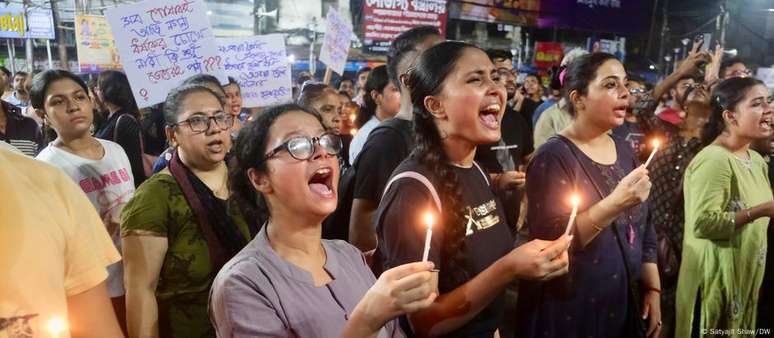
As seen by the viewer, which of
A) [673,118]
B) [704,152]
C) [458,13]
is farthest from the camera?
[458,13]

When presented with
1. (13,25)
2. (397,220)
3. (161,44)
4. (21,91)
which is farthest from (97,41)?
(397,220)

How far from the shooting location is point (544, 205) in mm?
2768

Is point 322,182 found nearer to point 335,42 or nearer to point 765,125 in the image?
point 765,125

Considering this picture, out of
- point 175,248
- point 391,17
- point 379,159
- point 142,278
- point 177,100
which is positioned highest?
point 391,17

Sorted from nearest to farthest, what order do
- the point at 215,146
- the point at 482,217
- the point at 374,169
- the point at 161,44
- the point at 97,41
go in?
1. the point at 482,217
2. the point at 215,146
3. the point at 374,169
4. the point at 161,44
5. the point at 97,41

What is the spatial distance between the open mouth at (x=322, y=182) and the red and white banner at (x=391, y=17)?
1589cm

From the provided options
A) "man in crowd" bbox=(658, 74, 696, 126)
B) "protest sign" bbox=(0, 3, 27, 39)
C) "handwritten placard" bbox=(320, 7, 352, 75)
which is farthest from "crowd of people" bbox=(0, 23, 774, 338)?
"protest sign" bbox=(0, 3, 27, 39)

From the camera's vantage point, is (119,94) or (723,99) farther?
(119,94)

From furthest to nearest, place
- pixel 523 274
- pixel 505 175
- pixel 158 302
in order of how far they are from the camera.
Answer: pixel 505 175
pixel 158 302
pixel 523 274

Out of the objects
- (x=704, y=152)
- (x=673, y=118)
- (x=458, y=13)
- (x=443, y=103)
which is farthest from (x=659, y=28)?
(x=443, y=103)

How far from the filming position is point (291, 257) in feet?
6.29

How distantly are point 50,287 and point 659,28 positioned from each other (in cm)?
2991

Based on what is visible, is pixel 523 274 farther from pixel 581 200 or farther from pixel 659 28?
pixel 659 28

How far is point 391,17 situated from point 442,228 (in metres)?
16.5
